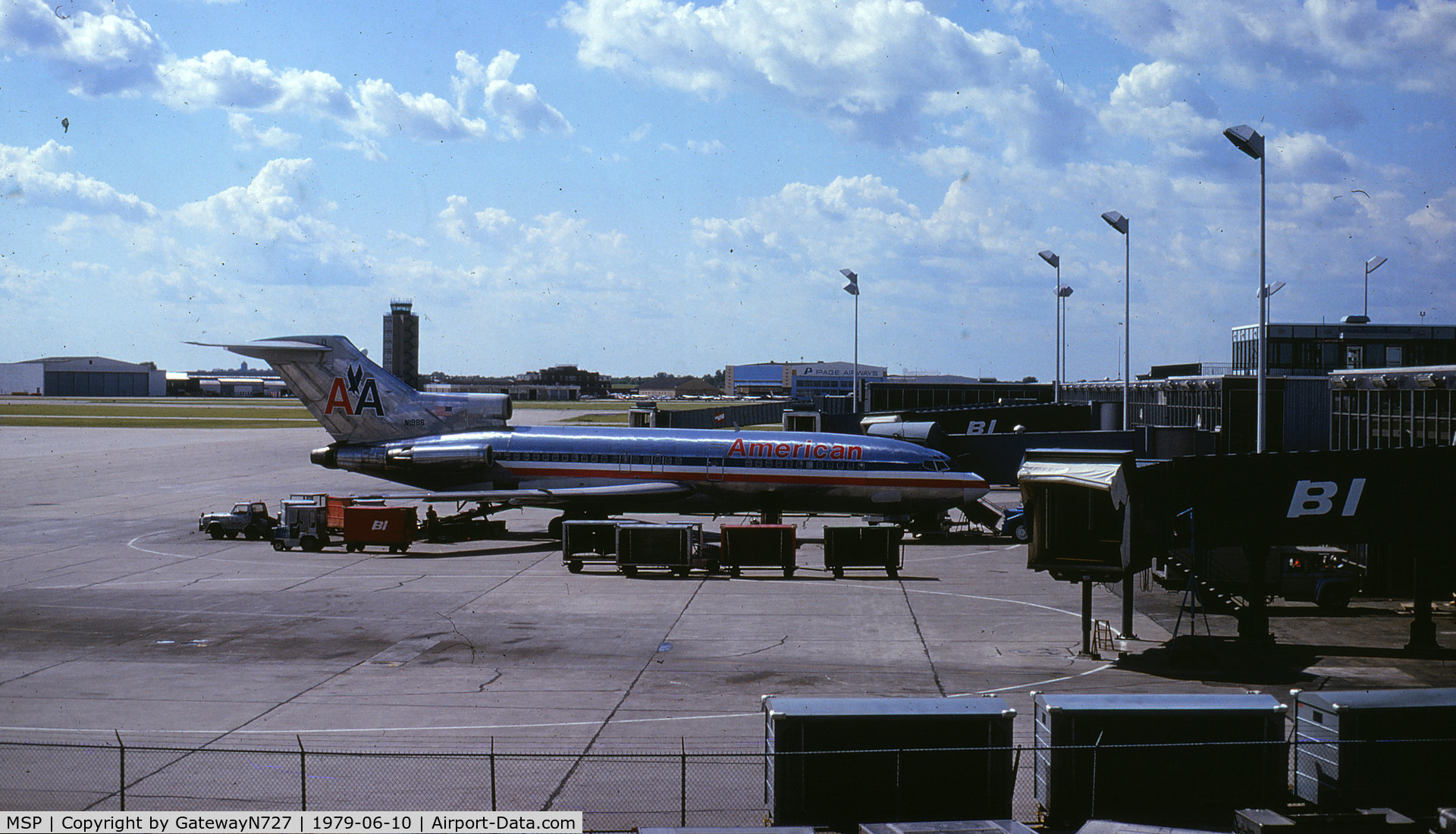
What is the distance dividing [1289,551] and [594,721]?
22.1 metres

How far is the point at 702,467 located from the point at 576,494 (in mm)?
5135

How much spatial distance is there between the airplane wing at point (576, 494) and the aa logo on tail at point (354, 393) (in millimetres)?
5387

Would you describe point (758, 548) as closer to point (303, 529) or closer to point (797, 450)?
point (797, 450)

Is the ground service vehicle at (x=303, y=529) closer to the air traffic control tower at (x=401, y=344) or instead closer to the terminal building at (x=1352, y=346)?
the terminal building at (x=1352, y=346)

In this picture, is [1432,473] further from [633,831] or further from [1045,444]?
[1045,444]

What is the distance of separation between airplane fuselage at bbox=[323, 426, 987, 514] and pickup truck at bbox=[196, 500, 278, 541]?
4.78 m

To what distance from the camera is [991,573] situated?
36.4m

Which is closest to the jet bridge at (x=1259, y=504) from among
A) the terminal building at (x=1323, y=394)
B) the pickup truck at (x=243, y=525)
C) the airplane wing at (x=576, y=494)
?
the terminal building at (x=1323, y=394)

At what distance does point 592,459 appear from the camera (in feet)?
143

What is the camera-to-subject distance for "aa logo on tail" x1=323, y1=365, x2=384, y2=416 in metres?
46.1

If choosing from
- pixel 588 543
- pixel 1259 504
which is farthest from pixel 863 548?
pixel 1259 504

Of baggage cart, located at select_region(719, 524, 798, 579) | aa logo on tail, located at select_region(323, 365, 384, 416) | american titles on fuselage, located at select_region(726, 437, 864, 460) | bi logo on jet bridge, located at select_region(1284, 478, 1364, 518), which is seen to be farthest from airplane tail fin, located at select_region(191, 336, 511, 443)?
bi logo on jet bridge, located at select_region(1284, 478, 1364, 518)

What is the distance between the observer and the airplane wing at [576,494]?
139 ft

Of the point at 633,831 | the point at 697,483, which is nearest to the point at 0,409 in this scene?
the point at 697,483
